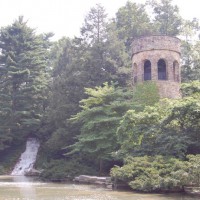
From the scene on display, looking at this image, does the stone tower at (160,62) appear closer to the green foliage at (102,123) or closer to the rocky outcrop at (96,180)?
the green foliage at (102,123)

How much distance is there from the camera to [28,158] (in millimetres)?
30844

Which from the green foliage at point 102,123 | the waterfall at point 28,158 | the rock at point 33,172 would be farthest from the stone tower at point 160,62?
the waterfall at point 28,158

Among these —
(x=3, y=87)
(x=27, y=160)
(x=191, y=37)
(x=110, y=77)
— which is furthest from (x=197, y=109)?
(x=191, y=37)

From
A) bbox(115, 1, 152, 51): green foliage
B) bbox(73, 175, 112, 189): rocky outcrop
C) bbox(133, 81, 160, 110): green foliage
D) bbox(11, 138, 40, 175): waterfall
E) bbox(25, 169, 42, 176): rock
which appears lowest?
bbox(73, 175, 112, 189): rocky outcrop

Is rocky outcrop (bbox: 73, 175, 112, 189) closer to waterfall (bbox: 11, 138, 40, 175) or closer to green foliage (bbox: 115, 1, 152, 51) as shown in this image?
waterfall (bbox: 11, 138, 40, 175)

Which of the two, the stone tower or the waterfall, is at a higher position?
the stone tower

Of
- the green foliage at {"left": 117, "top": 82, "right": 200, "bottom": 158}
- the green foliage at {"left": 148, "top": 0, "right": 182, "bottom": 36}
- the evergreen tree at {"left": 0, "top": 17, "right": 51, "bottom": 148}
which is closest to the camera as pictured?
the green foliage at {"left": 117, "top": 82, "right": 200, "bottom": 158}

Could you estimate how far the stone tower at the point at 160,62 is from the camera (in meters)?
26.5

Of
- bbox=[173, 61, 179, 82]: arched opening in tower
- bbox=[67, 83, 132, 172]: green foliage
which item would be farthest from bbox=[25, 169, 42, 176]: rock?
bbox=[173, 61, 179, 82]: arched opening in tower

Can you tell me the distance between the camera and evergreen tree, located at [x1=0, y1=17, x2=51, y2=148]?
103 feet

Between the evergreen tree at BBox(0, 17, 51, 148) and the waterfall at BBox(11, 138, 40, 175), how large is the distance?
1.11m

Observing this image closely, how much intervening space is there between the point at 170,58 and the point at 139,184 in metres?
14.4

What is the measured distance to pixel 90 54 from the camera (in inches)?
1168

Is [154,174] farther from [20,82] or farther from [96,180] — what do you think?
[20,82]
